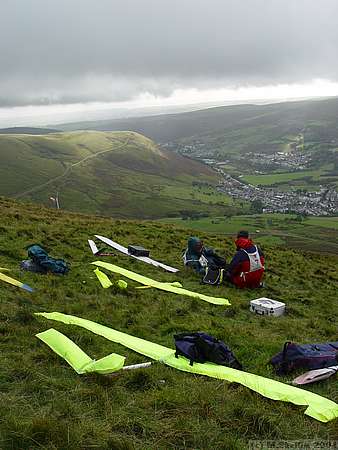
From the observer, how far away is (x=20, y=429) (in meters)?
5.34

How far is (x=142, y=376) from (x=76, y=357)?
5.02 feet

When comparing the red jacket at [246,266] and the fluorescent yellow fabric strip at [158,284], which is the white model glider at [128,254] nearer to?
the fluorescent yellow fabric strip at [158,284]

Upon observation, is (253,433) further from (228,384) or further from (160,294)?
(160,294)

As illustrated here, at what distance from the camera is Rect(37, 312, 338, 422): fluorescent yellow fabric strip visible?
6.62m

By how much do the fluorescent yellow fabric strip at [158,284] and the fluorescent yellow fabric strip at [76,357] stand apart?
243 inches

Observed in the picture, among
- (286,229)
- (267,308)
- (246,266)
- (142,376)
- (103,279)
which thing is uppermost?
(142,376)

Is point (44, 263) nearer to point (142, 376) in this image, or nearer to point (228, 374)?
point (142, 376)

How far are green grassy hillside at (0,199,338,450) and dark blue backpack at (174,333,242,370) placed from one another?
444mm

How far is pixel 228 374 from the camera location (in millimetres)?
7812

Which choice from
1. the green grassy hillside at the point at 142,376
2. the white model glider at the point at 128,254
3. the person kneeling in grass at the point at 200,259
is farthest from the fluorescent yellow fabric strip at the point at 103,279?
the person kneeling in grass at the point at 200,259

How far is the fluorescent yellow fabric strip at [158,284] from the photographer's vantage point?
1414 cm

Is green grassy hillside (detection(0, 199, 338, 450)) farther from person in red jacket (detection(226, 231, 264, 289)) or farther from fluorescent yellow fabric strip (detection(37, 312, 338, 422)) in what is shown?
person in red jacket (detection(226, 231, 264, 289))

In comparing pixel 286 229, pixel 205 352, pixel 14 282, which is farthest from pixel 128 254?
pixel 286 229

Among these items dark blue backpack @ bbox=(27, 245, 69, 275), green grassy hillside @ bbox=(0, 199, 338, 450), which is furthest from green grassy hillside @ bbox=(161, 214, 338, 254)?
dark blue backpack @ bbox=(27, 245, 69, 275)
